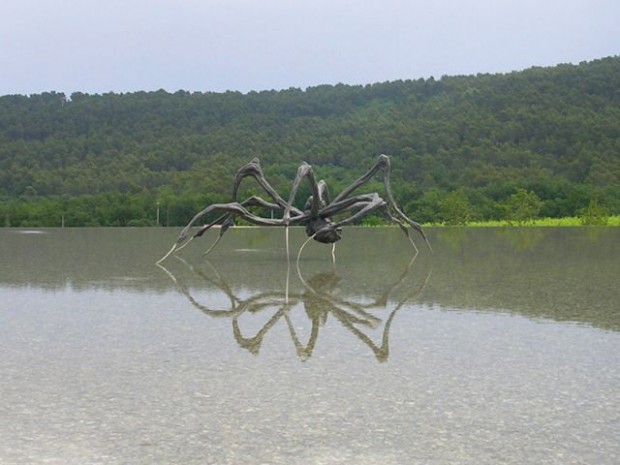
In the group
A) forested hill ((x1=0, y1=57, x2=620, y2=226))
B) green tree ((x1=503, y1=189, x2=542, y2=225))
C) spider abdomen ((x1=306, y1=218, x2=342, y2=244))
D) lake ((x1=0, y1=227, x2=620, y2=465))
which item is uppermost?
forested hill ((x1=0, y1=57, x2=620, y2=226))

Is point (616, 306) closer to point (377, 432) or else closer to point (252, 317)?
point (252, 317)

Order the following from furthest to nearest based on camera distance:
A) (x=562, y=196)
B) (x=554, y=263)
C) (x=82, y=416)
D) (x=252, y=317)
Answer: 1. (x=562, y=196)
2. (x=554, y=263)
3. (x=252, y=317)
4. (x=82, y=416)

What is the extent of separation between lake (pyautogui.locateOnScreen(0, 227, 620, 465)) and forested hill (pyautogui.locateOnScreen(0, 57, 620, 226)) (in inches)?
2062

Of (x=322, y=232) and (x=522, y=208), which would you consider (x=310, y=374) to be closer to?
(x=322, y=232)

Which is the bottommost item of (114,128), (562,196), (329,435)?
(329,435)

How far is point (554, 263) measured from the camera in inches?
569

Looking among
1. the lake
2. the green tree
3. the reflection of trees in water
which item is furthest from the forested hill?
the lake

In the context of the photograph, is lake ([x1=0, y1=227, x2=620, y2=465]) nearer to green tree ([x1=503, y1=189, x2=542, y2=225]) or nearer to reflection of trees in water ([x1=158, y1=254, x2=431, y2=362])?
reflection of trees in water ([x1=158, y1=254, x2=431, y2=362])

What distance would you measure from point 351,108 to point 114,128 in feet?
108

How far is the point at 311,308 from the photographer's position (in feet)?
25.9

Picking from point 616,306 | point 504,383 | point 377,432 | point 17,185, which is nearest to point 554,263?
point 616,306

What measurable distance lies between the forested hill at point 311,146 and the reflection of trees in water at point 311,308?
5048cm

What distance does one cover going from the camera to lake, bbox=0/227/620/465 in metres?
3.34

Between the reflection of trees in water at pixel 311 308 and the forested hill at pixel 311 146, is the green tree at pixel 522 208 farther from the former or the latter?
the reflection of trees in water at pixel 311 308
